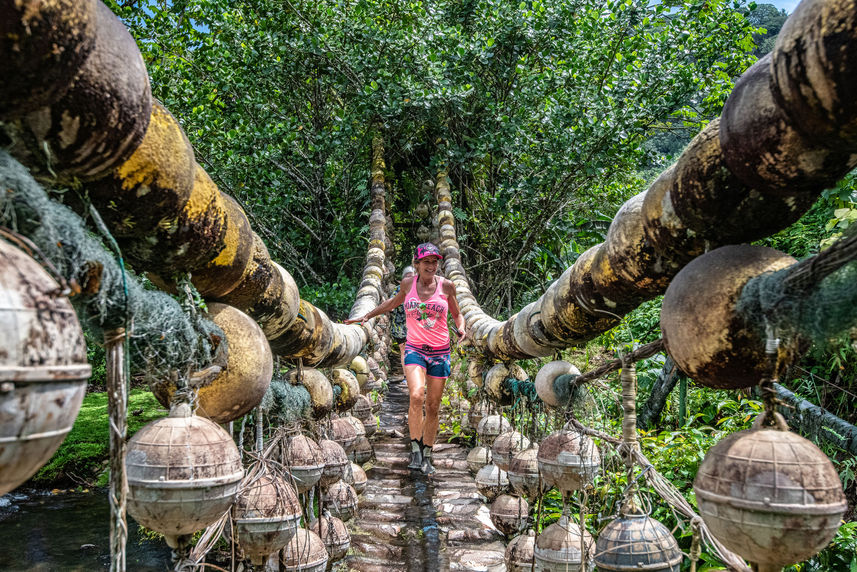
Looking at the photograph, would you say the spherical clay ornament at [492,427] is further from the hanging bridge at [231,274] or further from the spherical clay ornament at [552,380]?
the hanging bridge at [231,274]

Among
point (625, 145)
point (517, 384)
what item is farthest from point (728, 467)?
point (625, 145)

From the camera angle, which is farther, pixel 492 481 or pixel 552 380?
pixel 492 481

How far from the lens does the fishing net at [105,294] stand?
2.83 ft

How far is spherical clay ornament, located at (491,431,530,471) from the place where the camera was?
3.33 m

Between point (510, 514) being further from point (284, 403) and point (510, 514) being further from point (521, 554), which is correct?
point (284, 403)

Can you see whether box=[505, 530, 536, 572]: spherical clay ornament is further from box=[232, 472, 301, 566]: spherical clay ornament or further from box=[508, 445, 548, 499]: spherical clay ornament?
box=[232, 472, 301, 566]: spherical clay ornament

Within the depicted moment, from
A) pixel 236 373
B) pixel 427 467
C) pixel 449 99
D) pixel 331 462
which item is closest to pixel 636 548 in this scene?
pixel 236 373

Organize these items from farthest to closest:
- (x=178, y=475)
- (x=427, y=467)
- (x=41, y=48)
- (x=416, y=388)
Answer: (x=427, y=467), (x=416, y=388), (x=178, y=475), (x=41, y=48)

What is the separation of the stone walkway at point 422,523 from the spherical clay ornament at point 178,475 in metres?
2.30

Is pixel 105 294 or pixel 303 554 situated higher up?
pixel 105 294

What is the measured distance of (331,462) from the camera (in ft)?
9.80

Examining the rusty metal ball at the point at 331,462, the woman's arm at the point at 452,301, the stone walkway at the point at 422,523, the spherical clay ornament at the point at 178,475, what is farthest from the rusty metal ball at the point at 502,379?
the spherical clay ornament at the point at 178,475

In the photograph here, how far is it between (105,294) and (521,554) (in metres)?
2.30

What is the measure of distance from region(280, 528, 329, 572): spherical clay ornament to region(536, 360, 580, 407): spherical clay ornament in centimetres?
100
